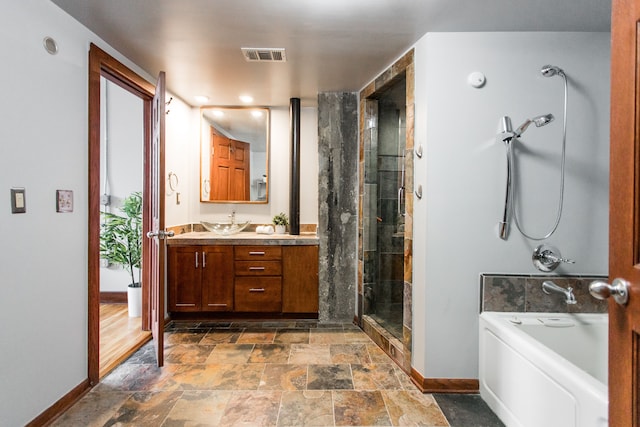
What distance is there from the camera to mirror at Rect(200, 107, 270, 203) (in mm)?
3781

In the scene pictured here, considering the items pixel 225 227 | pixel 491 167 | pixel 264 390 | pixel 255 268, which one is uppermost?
pixel 491 167

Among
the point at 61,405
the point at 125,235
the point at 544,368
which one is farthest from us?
the point at 125,235

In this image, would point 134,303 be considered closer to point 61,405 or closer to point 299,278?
point 61,405

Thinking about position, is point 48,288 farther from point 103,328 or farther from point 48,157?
point 103,328

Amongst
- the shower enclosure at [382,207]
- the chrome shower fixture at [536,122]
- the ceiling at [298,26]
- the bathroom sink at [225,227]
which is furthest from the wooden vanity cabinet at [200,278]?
the chrome shower fixture at [536,122]

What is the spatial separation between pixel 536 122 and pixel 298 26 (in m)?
1.52

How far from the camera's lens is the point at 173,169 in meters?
→ 3.44

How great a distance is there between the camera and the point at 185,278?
327 centimetres

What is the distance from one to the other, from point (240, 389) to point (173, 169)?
2.29 m

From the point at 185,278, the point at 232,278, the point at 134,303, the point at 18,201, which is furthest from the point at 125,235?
the point at 18,201

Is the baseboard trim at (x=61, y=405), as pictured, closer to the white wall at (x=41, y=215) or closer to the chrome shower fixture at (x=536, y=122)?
the white wall at (x=41, y=215)

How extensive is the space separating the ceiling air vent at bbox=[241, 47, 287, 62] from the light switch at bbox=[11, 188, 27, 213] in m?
1.57

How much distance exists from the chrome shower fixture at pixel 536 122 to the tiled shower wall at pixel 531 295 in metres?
0.90

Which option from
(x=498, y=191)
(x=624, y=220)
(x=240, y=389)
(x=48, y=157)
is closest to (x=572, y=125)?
(x=498, y=191)
